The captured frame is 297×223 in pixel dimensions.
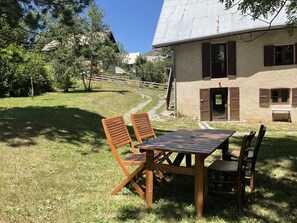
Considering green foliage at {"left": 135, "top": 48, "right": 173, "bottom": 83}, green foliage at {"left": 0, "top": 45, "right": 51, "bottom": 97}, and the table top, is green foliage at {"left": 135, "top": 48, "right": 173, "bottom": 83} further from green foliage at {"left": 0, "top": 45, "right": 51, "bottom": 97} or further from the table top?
the table top

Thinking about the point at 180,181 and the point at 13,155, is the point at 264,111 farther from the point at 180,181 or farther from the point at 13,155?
the point at 13,155

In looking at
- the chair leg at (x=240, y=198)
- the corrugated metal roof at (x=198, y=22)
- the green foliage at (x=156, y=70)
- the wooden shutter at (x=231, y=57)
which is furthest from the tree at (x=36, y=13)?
the green foliage at (x=156, y=70)

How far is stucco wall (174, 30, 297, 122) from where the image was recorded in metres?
15.5

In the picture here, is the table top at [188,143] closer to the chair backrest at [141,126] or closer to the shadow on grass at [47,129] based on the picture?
the chair backrest at [141,126]

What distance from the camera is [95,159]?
Answer: 6.20 m

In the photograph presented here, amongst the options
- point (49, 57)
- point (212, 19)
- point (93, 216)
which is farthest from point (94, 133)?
point (49, 57)

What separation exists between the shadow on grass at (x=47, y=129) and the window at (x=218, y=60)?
9311 millimetres

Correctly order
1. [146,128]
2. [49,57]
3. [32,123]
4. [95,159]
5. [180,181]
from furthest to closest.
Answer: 1. [49,57]
2. [32,123]
3. [95,159]
4. [146,128]
5. [180,181]

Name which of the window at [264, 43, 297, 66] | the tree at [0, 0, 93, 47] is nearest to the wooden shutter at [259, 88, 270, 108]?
the window at [264, 43, 297, 66]

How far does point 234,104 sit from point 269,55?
3188 millimetres

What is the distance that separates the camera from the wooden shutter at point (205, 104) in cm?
1684

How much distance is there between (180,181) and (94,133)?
422 centimetres

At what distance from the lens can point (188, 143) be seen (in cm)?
395

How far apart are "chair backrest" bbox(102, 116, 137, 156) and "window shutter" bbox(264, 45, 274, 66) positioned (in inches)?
518
